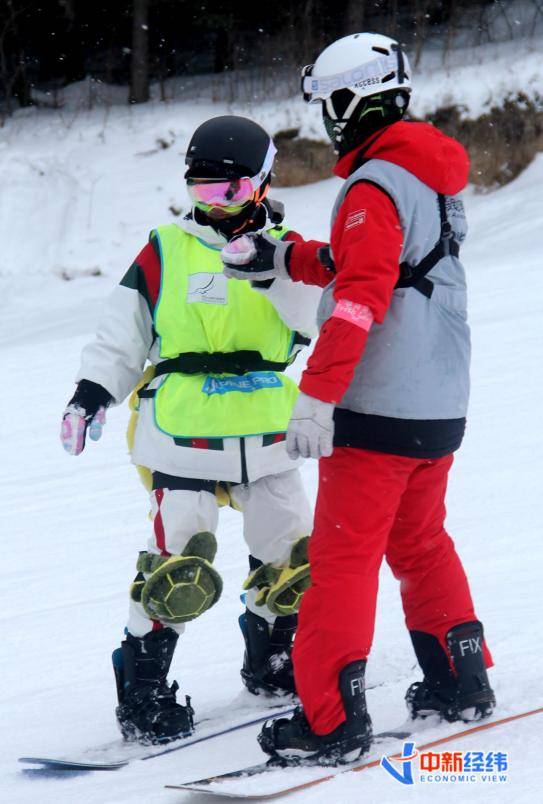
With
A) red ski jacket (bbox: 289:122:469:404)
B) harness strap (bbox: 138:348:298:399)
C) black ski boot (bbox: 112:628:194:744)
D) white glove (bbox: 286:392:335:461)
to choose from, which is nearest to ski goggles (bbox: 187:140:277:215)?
harness strap (bbox: 138:348:298:399)

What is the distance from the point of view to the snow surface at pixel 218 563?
281cm

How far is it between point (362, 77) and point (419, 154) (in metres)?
0.24

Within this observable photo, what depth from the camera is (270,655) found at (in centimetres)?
333

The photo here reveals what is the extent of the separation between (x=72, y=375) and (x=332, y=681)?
18.1 ft

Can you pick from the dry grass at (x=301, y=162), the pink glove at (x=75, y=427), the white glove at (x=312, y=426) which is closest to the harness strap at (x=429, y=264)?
the white glove at (x=312, y=426)

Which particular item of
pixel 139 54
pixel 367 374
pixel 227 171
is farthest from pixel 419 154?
pixel 139 54

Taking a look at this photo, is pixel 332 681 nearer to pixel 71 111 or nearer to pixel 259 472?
pixel 259 472

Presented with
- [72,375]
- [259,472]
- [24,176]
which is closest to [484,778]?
[259,472]

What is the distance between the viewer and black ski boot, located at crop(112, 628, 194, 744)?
308 centimetres

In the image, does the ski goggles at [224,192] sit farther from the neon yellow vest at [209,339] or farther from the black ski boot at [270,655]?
the black ski boot at [270,655]

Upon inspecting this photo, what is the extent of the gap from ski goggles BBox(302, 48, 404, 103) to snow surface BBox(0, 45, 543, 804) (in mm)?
1596

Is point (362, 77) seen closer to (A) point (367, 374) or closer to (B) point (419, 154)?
(B) point (419, 154)

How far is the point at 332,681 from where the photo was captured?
8.38ft

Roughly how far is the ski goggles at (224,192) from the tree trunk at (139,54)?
43.3 feet
